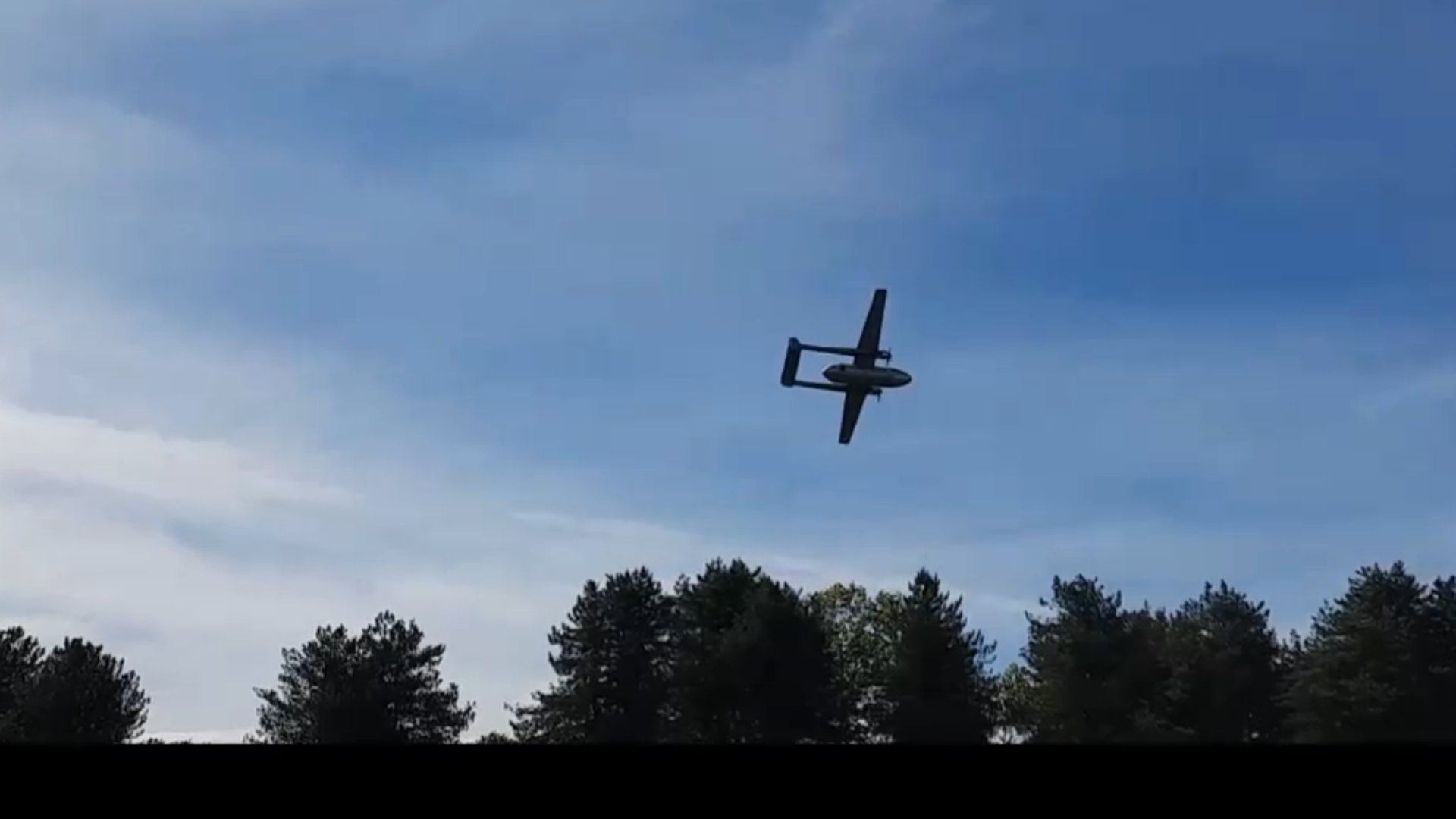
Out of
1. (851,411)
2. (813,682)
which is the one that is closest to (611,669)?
(813,682)

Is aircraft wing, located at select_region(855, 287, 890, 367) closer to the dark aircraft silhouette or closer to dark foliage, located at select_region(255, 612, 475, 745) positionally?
the dark aircraft silhouette

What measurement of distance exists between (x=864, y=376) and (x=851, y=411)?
1112 millimetres

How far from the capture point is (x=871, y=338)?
116ft

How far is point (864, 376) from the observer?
1374 inches

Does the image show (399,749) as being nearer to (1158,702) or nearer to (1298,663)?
Answer: (1158,702)

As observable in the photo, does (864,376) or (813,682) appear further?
(813,682)

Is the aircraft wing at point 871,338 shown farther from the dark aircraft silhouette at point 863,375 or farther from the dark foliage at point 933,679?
the dark foliage at point 933,679

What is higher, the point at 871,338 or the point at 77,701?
the point at 871,338

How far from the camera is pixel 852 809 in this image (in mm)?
6723

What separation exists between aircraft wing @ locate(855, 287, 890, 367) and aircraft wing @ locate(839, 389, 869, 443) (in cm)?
74

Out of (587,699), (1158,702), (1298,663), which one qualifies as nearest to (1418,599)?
(1298,663)

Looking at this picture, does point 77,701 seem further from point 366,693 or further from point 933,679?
point 933,679

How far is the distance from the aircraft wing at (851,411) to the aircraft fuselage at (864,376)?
27 centimetres

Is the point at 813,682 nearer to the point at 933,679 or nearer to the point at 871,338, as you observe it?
the point at 933,679
